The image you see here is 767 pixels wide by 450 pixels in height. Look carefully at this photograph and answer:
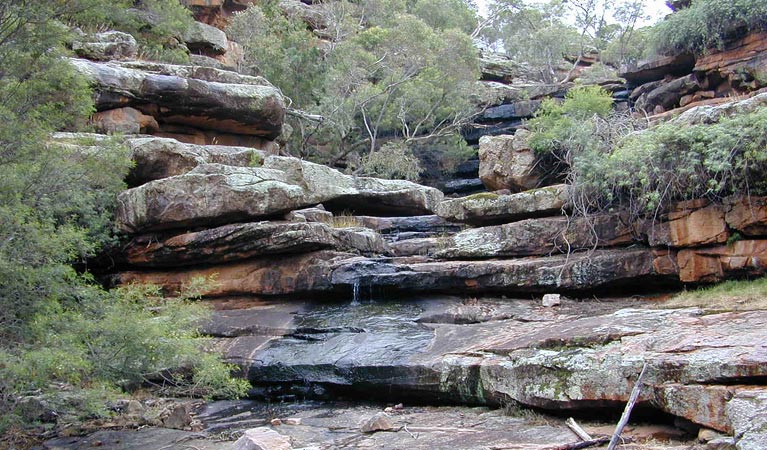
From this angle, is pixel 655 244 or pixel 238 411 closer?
pixel 238 411

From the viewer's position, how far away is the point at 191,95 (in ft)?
57.0

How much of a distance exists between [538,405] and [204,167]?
377 inches

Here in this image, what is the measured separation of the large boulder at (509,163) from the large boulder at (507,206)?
→ 4.24 ft

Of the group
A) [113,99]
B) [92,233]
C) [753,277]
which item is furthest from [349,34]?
[753,277]

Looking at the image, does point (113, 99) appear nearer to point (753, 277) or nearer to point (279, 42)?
point (279, 42)

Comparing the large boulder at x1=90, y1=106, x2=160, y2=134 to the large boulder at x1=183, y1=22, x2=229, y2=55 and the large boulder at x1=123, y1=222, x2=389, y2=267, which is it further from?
the large boulder at x1=183, y1=22, x2=229, y2=55

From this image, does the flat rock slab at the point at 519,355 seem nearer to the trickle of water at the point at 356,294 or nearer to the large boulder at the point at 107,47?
the trickle of water at the point at 356,294

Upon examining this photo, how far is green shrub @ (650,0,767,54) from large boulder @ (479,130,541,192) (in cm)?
1000

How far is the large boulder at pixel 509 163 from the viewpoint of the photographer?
14578mm

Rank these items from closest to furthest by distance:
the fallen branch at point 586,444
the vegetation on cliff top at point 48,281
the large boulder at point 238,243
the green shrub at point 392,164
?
the fallen branch at point 586,444 → the vegetation on cliff top at point 48,281 → the large boulder at point 238,243 → the green shrub at point 392,164

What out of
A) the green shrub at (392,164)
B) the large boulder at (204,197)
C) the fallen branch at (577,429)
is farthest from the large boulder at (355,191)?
the fallen branch at (577,429)

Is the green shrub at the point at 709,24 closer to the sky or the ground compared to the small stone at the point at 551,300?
closer to the sky

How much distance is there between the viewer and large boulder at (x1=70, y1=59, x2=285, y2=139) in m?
16.5

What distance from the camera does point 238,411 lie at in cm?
1026
